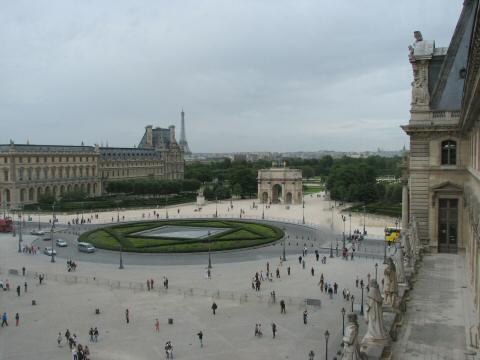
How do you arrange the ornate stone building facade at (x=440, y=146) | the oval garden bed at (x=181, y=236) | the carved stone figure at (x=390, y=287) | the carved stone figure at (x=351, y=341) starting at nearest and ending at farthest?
the carved stone figure at (x=351, y=341), the carved stone figure at (x=390, y=287), the ornate stone building facade at (x=440, y=146), the oval garden bed at (x=181, y=236)

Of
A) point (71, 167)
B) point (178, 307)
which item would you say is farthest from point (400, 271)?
point (71, 167)

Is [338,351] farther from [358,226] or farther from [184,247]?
[358,226]

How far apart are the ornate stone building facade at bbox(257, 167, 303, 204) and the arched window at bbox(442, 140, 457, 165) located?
7562 centimetres

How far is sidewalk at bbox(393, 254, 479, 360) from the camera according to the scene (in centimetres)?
1477

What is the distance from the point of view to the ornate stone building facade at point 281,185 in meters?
106

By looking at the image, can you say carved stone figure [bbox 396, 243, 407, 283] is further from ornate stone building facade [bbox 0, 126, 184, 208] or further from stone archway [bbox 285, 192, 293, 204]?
ornate stone building facade [bbox 0, 126, 184, 208]

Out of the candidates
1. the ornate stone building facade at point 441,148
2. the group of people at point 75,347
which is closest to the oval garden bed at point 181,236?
the group of people at point 75,347

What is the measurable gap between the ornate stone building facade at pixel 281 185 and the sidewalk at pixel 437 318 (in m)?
80.9

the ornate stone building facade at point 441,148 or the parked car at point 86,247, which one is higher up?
the ornate stone building facade at point 441,148

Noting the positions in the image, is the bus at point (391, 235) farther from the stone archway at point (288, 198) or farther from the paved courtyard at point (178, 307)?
the stone archway at point (288, 198)

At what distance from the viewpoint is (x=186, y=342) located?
27078mm

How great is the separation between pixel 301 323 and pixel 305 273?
551 inches

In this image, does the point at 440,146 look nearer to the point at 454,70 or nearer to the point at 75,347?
the point at 454,70

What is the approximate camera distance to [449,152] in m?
30.0
